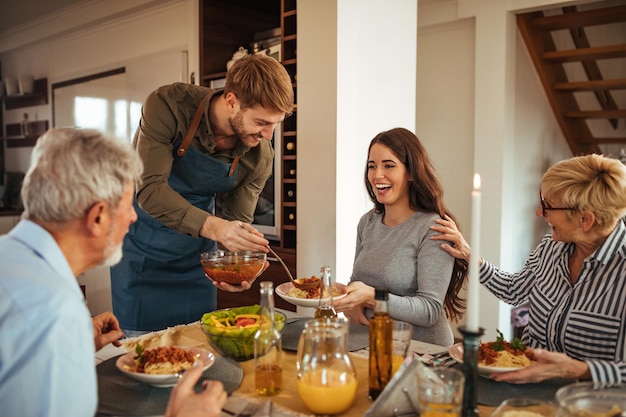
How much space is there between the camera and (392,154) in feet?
7.04

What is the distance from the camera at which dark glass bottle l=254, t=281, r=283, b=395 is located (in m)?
1.28

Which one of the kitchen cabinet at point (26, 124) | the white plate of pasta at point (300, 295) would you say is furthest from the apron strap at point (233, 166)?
the kitchen cabinet at point (26, 124)

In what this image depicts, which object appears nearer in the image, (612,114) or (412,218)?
(412,218)

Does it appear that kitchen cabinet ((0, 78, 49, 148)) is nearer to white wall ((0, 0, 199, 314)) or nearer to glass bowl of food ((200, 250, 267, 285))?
white wall ((0, 0, 199, 314))

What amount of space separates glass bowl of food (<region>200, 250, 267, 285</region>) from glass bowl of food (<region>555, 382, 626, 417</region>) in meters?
1.09

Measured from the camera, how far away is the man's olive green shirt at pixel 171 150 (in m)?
2.07

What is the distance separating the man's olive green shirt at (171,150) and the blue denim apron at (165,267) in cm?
9

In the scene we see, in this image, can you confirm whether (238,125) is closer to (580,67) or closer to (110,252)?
(110,252)

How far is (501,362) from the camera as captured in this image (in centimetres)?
135

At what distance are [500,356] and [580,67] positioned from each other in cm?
457

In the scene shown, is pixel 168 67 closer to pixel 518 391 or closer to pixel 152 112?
pixel 152 112

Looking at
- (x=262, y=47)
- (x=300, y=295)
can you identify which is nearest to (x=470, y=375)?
(x=300, y=295)

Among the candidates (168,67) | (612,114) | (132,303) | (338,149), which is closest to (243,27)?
(168,67)

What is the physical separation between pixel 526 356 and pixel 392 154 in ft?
3.19
